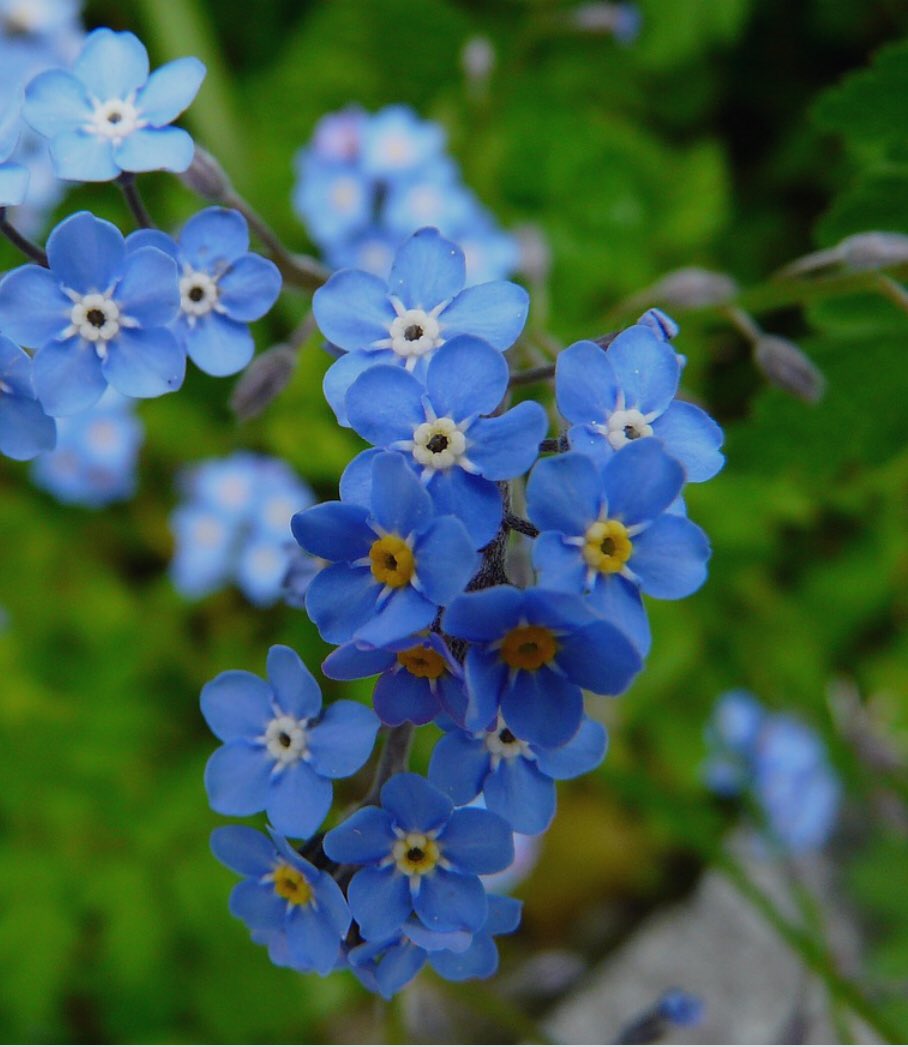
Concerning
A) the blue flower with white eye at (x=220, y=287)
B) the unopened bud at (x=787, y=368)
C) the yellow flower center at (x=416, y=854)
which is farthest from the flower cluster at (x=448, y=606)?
the unopened bud at (x=787, y=368)

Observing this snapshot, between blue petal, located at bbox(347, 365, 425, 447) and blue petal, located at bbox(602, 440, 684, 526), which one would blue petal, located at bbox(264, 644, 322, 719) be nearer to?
blue petal, located at bbox(347, 365, 425, 447)

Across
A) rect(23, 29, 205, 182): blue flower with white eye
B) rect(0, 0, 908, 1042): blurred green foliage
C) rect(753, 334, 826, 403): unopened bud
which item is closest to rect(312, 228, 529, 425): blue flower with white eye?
rect(23, 29, 205, 182): blue flower with white eye

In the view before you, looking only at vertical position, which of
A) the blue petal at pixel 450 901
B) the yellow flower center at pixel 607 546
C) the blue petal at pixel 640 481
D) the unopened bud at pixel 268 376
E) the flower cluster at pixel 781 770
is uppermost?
the blue petal at pixel 640 481

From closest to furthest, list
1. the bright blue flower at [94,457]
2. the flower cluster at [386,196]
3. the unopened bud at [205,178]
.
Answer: the unopened bud at [205,178], the flower cluster at [386,196], the bright blue flower at [94,457]

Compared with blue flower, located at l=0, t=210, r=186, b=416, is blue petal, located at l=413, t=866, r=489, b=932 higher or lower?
lower

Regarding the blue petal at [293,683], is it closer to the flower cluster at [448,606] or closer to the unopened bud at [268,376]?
the flower cluster at [448,606]

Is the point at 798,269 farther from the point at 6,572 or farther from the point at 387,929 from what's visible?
the point at 6,572
